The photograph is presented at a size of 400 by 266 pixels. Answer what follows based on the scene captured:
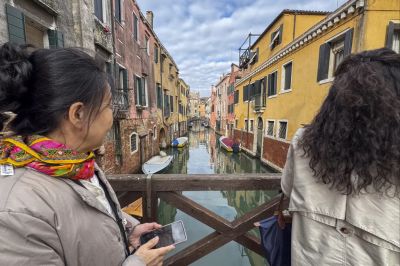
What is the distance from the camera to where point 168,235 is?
46.8 inches

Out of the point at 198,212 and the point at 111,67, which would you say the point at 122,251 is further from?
the point at 111,67

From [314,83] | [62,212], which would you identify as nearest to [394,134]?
[62,212]

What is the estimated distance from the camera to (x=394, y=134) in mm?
724

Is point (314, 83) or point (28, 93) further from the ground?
point (314, 83)

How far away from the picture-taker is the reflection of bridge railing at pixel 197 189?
1.51 metres

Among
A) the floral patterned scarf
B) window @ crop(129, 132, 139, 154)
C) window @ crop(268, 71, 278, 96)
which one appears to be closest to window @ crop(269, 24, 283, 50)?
window @ crop(268, 71, 278, 96)

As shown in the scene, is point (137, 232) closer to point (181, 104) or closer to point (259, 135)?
point (259, 135)

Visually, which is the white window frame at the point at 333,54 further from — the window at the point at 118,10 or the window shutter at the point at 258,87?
the window at the point at 118,10

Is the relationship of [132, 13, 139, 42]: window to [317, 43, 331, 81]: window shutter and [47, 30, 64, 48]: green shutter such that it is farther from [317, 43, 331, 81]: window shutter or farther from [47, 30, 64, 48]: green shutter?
[317, 43, 331, 81]: window shutter

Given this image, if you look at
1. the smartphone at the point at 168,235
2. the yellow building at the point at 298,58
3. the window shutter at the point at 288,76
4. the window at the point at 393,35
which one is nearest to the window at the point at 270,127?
the yellow building at the point at 298,58

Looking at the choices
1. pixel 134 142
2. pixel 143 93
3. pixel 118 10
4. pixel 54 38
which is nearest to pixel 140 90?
pixel 143 93

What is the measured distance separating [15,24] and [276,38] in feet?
38.5

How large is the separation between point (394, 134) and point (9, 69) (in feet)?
4.09

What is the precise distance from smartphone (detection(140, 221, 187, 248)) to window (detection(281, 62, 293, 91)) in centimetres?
976
